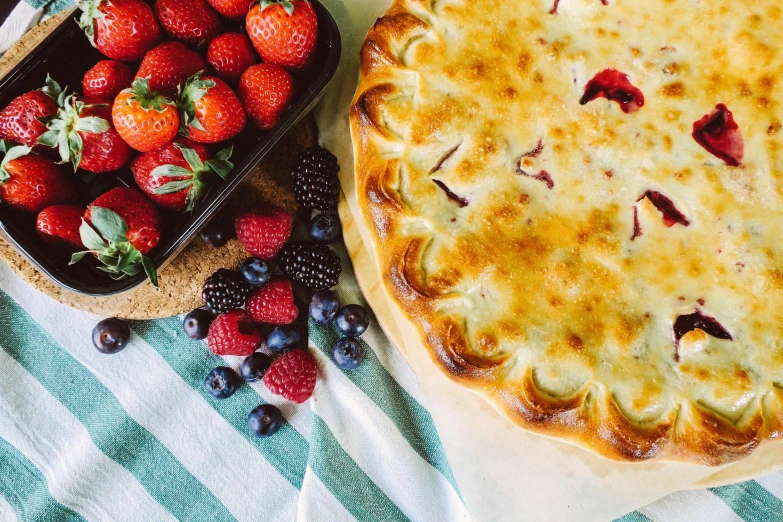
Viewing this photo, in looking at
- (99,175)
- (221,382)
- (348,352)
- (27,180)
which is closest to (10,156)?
(27,180)

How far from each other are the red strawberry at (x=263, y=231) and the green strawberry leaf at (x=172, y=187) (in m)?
0.25

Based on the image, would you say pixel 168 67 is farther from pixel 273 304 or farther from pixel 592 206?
pixel 592 206

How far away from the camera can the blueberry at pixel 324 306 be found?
2275 millimetres

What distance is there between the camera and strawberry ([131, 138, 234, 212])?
6.38 ft

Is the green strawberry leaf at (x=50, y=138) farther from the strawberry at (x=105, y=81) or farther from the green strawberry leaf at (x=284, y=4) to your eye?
the green strawberry leaf at (x=284, y=4)

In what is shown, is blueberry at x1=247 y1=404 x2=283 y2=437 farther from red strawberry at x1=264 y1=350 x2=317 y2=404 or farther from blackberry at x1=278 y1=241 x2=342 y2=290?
blackberry at x1=278 y1=241 x2=342 y2=290

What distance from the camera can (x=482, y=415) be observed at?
2.14 metres

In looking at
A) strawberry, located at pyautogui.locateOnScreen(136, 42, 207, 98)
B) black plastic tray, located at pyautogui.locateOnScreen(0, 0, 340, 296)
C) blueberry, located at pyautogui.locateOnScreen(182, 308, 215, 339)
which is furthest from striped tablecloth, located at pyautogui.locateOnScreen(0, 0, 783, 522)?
strawberry, located at pyautogui.locateOnScreen(136, 42, 207, 98)

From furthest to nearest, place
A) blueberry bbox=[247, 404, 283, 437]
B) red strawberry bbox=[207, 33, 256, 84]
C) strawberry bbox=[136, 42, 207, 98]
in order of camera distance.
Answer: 1. blueberry bbox=[247, 404, 283, 437]
2. red strawberry bbox=[207, 33, 256, 84]
3. strawberry bbox=[136, 42, 207, 98]

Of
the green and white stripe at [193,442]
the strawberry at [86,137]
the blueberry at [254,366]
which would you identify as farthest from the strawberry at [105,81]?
the blueberry at [254,366]

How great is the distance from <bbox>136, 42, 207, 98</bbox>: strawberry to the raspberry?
0.73 m

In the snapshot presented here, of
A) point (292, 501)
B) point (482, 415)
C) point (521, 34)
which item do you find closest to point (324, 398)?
point (292, 501)

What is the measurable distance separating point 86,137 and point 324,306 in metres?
0.95

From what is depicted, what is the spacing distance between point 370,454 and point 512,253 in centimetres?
101
